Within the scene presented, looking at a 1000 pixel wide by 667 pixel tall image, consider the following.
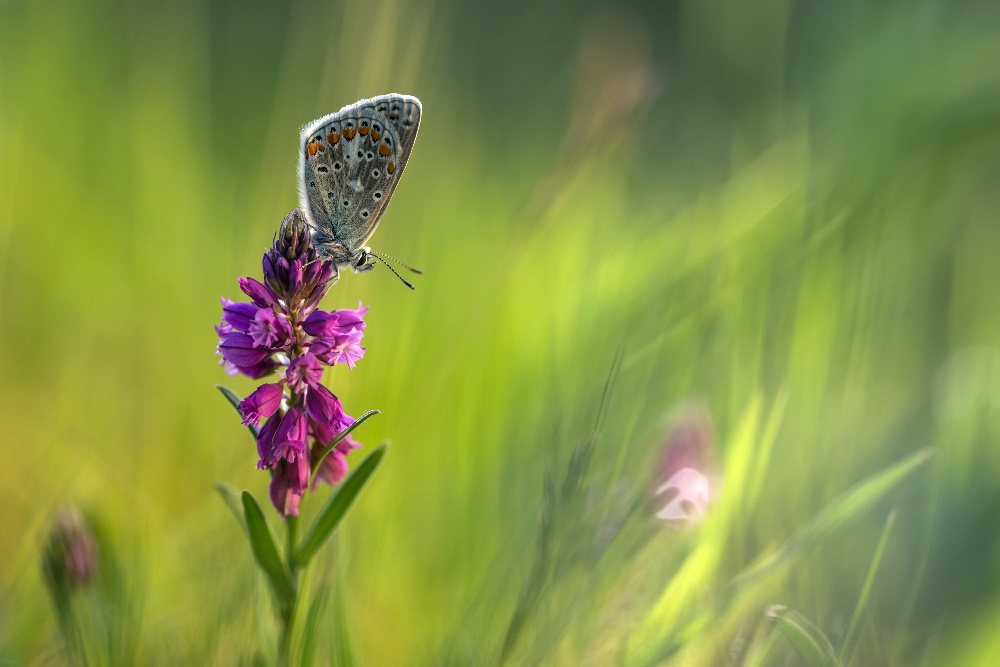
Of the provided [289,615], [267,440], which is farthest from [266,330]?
[289,615]

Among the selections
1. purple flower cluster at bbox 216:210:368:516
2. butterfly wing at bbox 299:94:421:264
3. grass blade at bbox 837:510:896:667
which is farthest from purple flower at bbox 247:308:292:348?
grass blade at bbox 837:510:896:667

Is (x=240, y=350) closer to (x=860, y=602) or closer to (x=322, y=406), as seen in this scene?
(x=322, y=406)

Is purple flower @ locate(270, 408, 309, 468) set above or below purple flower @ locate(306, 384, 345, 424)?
below

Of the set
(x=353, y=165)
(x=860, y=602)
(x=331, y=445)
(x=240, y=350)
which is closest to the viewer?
(x=860, y=602)

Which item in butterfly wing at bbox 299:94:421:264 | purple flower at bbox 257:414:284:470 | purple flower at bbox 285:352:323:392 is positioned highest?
butterfly wing at bbox 299:94:421:264

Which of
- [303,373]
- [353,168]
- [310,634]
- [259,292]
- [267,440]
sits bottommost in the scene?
[310,634]

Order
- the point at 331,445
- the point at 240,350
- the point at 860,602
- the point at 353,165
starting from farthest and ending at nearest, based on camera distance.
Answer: the point at 353,165 → the point at 240,350 → the point at 331,445 → the point at 860,602

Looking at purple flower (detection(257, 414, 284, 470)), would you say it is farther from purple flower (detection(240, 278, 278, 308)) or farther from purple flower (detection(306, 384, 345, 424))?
purple flower (detection(240, 278, 278, 308))

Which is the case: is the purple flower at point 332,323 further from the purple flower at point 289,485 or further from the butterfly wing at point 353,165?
the butterfly wing at point 353,165
